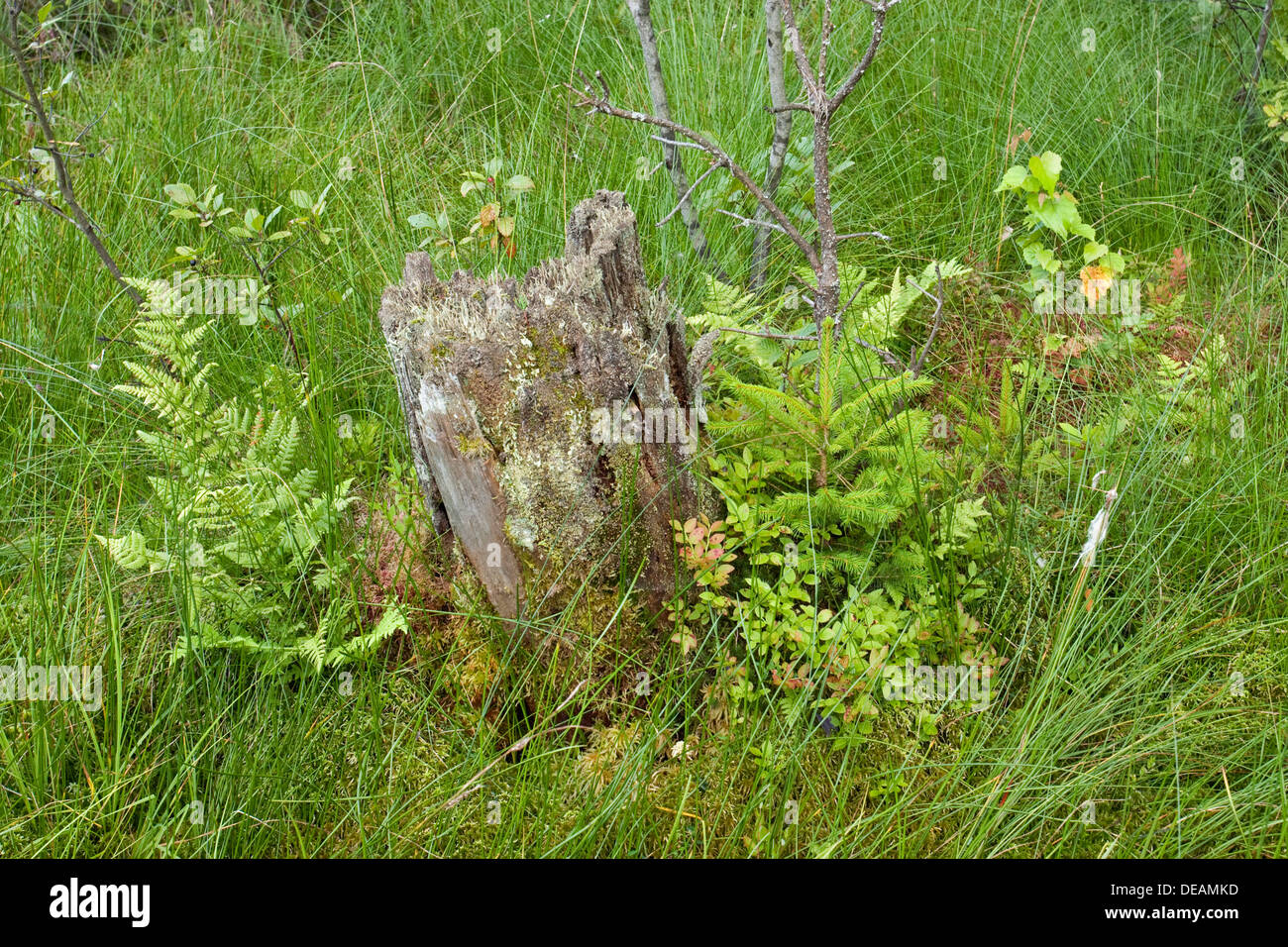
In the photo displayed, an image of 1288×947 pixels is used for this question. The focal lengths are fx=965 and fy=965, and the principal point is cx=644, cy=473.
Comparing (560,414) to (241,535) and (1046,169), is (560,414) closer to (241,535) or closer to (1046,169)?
(241,535)

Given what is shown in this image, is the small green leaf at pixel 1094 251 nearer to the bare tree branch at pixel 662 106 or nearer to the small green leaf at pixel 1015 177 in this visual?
the small green leaf at pixel 1015 177

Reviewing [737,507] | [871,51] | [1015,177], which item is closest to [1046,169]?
[1015,177]

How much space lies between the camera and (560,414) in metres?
2.43

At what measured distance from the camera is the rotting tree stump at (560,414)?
7.93ft

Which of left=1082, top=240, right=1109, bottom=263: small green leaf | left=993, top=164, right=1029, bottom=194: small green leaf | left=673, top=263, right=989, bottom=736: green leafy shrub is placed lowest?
left=673, top=263, right=989, bottom=736: green leafy shrub

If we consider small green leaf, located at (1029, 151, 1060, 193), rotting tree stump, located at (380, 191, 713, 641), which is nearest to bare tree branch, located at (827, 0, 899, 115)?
rotting tree stump, located at (380, 191, 713, 641)

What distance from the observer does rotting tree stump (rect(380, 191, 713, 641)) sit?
2418mm

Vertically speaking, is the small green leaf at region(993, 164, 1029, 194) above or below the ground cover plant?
above

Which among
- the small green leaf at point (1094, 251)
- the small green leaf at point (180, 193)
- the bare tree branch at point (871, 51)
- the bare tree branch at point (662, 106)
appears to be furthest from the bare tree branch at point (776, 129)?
the small green leaf at point (180, 193)

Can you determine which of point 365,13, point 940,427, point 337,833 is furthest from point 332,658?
point 365,13

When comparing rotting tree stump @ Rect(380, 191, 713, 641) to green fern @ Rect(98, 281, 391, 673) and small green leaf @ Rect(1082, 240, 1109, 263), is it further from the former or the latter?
small green leaf @ Rect(1082, 240, 1109, 263)

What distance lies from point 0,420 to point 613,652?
240 centimetres

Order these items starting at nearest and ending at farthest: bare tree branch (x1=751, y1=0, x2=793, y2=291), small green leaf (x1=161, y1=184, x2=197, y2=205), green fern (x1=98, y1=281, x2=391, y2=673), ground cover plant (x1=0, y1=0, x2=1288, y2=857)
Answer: ground cover plant (x1=0, y1=0, x2=1288, y2=857) < green fern (x1=98, y1=281, x2=391, y2=673) < small green leaf (x1=161, y1=184, x2=197, y2=205) < bare tree branch (x1=751, y1=0, x2=793, y2=291)
